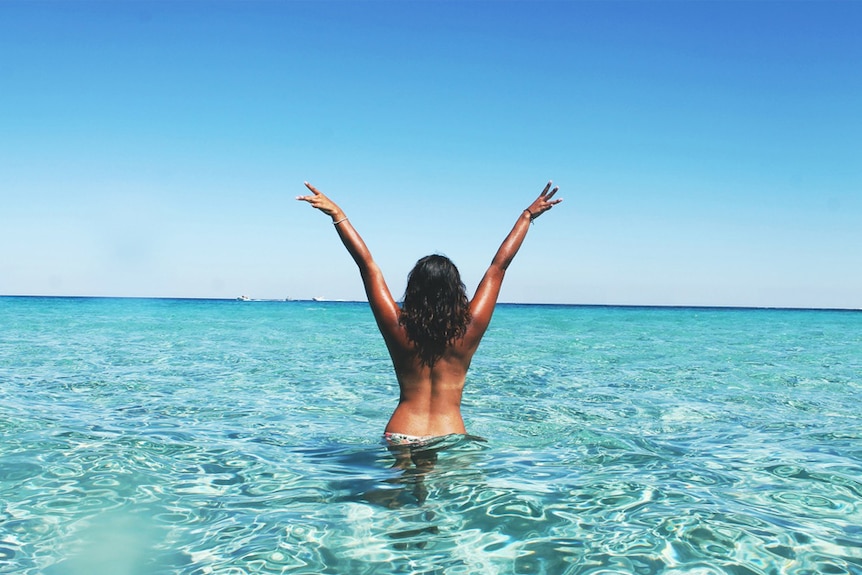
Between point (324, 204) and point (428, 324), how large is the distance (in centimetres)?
126

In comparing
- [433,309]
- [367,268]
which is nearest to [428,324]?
[433,309]

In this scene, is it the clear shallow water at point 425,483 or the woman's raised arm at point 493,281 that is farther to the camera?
the woman's raised arm at point 493,281

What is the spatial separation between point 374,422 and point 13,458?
4.11 meters

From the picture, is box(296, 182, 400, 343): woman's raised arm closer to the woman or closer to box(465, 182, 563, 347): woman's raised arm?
the woman

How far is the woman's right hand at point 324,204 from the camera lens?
5059 millimetres

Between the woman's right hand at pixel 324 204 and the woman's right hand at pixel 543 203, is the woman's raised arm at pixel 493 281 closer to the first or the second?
the woman's right hand at pixel 543 203

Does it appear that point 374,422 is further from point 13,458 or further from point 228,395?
point 13,458

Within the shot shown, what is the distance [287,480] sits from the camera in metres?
5.51

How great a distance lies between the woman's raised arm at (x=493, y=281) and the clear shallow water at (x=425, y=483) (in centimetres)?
105

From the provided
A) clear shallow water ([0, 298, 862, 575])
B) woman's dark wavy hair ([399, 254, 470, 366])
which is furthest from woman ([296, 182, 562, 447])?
clear shallow water ([0, 298, 862, 575])

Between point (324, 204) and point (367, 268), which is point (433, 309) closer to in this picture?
point (367, 268)

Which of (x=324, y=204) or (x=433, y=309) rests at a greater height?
(x=324, y=204)

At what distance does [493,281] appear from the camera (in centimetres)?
519

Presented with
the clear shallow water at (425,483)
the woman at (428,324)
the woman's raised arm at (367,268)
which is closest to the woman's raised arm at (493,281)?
the woman at (428,324)
